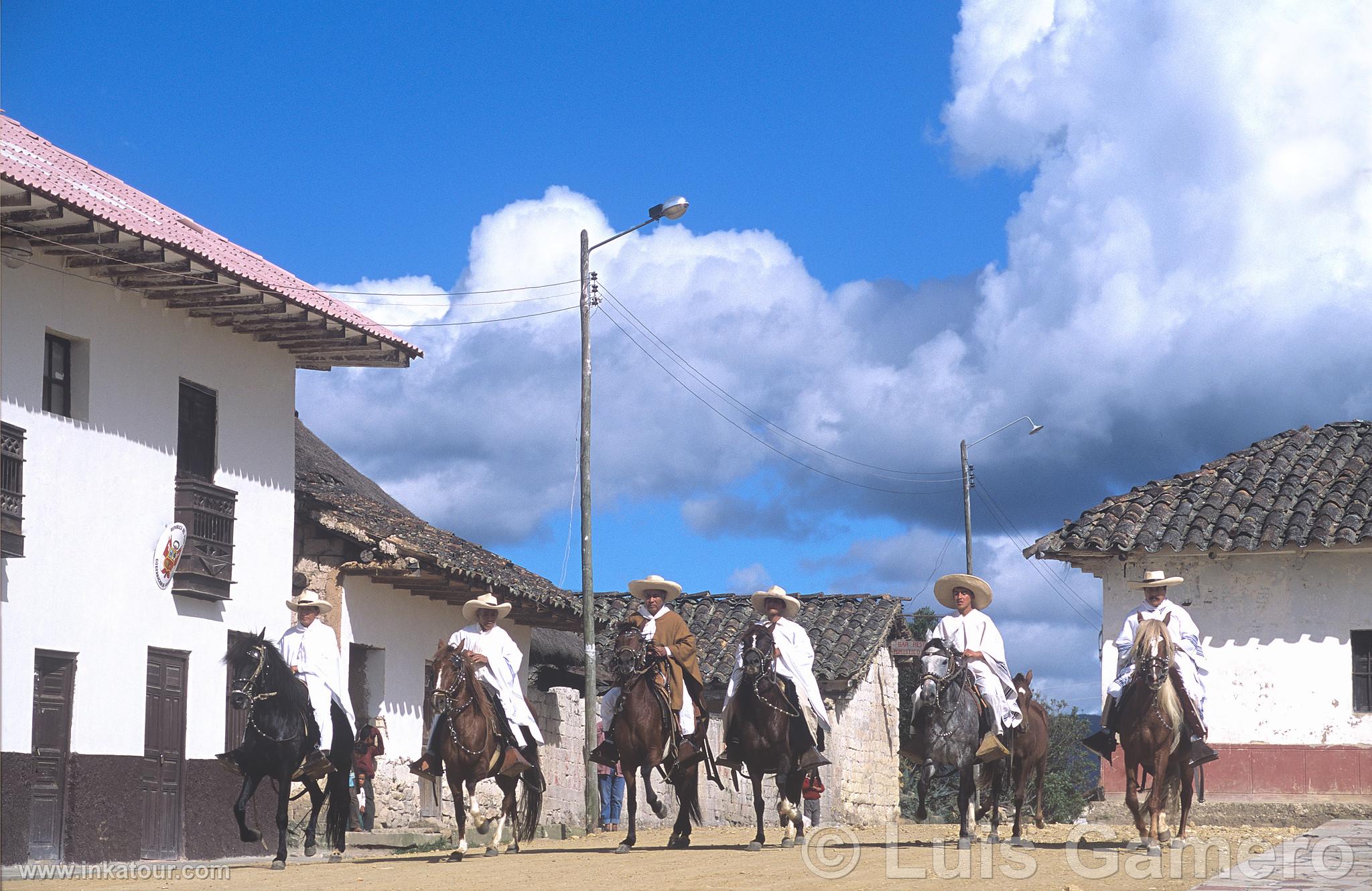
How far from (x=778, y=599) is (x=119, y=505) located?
6999 mm

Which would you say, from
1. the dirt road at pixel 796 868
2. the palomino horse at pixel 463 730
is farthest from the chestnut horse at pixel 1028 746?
the palomino horse at pixel 463 730

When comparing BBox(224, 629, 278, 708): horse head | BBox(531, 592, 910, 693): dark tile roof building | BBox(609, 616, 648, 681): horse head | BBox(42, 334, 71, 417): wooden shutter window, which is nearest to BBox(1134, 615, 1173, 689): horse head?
BBox(609, 616, 648, 681): horse head

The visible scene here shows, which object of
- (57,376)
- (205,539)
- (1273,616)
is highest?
(57,376)

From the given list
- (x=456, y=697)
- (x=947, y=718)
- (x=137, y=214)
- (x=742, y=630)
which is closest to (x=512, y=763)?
(x=456, y=697)

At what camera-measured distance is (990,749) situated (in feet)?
45.6

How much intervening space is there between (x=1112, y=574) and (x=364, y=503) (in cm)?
1087

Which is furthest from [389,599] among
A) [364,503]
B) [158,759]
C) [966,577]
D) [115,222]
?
[966,577]

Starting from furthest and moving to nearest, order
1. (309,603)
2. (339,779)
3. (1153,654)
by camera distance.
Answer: (309,603)
(339,779)
(1153,654)

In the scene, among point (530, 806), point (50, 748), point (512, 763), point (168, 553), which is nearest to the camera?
point (50, 748)

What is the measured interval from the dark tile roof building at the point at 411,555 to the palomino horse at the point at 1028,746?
775 centimetres

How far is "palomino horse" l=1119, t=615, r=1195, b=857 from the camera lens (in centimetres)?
1341

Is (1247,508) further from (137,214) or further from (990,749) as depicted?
(137,214)

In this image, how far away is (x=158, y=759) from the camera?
17.2 m

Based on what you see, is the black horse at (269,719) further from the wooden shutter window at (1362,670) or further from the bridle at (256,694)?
the wooden shutter window at (1362,670)
